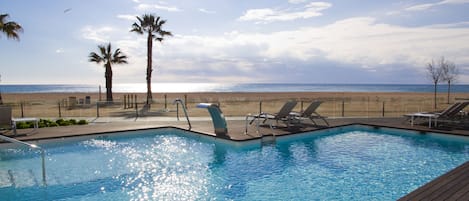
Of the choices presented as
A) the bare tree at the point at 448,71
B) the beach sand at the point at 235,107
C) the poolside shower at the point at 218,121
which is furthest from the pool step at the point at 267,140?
the bare tree at the point at 448,71

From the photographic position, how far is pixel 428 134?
9.92 m

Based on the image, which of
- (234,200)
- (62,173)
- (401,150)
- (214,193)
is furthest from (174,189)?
(401,150)

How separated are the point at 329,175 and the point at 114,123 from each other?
8.56 metres

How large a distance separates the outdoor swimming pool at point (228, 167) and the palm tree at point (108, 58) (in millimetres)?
16169

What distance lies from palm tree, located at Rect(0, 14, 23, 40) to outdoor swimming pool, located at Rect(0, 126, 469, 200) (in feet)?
36.4

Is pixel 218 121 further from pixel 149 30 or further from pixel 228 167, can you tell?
pixel 149 30

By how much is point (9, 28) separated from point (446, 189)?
63.8ft

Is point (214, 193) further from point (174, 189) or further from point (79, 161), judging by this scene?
point (79, 161)

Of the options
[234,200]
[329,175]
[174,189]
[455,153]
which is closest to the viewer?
[234,200]

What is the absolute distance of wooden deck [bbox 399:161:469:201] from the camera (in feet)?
13.5

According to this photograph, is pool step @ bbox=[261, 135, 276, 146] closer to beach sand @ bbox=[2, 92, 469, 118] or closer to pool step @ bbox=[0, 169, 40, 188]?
beach sand @ bbox=[2, 92, 469, 118]

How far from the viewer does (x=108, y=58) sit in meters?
24.5

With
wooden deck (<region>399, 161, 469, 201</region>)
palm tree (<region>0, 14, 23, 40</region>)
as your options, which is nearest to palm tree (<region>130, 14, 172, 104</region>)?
palm tree (<region>0, 14, 23, 40</region>)

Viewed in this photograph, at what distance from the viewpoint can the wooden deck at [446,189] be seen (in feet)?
13.5
